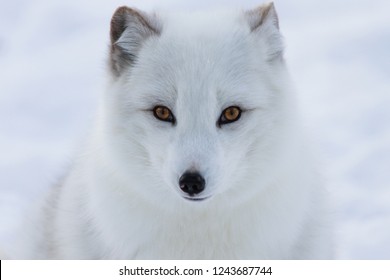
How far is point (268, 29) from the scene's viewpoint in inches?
190

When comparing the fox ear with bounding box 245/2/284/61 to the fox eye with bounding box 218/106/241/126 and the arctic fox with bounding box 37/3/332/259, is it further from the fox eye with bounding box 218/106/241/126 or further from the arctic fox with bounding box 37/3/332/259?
the fox eye with bounding box 218/106/241/126

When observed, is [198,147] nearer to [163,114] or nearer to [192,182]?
[192,182]

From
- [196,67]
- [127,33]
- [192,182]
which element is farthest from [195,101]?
[127,33]

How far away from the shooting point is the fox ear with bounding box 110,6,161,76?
476cm

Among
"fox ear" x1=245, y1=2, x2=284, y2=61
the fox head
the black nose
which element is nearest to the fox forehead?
the fox head

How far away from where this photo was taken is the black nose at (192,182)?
4273 mm

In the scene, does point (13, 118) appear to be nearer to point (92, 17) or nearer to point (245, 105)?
point (92, 17)

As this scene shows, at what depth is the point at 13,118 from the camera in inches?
309

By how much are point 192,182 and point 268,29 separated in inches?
39.7

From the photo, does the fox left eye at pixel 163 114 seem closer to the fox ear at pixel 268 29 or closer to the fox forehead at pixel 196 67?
→ the fox forehead at pixel 196 67

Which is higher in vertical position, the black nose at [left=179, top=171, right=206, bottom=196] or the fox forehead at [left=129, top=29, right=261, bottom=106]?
the fox forehead at [left=129, top=29, right=261, bottom=106]

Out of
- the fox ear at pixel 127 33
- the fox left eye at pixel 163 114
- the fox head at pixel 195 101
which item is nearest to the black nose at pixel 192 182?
the fox head at pixel 195 101

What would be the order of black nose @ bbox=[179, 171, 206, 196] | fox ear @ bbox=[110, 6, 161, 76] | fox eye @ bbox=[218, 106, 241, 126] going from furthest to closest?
fox ear @ bbox=[110, 6, 161, 76]
fox eye @ bbox=[218, 106, 241, 126]
black nose @ bbox=[179, 171, 206, 196]
